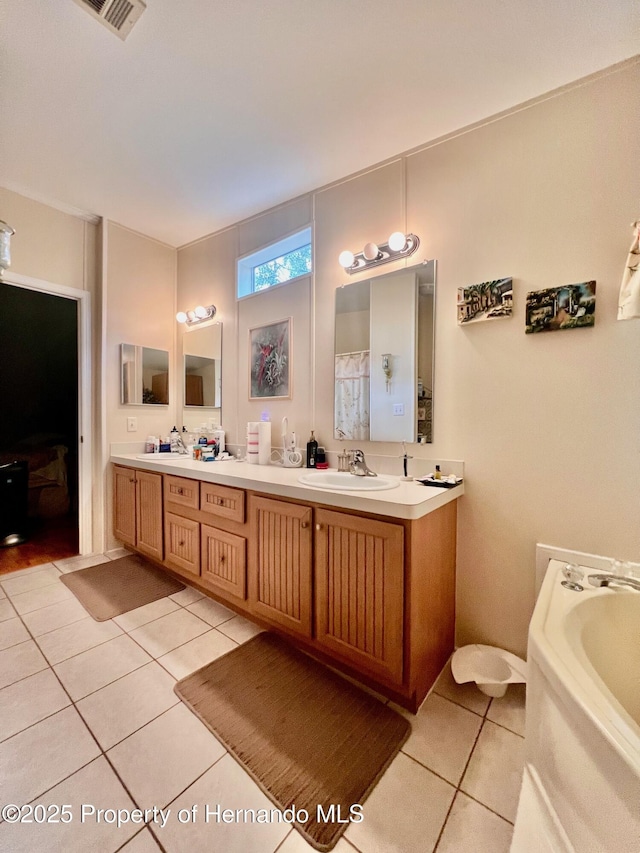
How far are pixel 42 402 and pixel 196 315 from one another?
2.44 meters

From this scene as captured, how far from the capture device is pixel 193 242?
119 inches

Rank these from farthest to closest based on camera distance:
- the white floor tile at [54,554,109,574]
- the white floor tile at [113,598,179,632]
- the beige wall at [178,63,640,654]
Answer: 1. the white floor tile at [54,554,109,574]
2. the white floor tile at [113,598,179,632]
3. the beige wall at [178,63,640,654]

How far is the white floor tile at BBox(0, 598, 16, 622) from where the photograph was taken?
193 centimetres

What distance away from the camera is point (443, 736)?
123cm

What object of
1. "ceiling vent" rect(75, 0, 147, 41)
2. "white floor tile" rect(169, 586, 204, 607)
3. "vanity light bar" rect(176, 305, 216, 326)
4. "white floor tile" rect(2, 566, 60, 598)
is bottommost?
"white floor tile" rect(169, 586, 204, 607)

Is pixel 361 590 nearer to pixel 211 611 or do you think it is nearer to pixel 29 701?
pixel 211 611

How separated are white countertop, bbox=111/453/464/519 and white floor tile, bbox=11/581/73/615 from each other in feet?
3.23

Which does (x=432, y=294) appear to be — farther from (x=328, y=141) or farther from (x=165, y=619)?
(x=165, y=619)

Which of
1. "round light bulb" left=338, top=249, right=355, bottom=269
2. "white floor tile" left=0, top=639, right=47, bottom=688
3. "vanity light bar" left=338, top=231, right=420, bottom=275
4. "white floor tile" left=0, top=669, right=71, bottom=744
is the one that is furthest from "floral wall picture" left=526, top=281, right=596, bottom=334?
"white floor tile" left=0, top=639, right=47, bottom=688

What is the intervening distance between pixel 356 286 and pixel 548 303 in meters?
1.01

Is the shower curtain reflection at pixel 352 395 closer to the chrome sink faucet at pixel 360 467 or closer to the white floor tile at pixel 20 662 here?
the chrome sink faucet at pixel 360 467

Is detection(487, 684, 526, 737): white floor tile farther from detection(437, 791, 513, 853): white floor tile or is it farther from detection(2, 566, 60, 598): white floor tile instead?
detection(2, 566, 60, 598): white floor tile

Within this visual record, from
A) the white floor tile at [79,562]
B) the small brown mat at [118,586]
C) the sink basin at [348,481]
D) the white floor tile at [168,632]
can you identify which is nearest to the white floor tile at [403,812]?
the sink basin at [348,481]

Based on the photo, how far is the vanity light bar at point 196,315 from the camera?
9.40 ft
